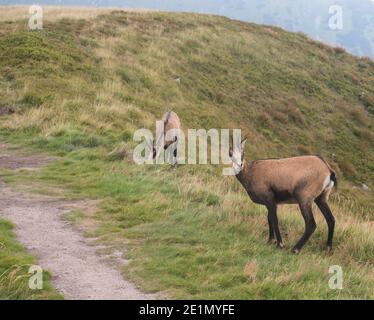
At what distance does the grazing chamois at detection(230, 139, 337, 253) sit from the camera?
352 inches

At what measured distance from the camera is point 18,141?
641 inches

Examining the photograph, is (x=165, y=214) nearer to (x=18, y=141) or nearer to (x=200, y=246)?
(x=200, y=246)

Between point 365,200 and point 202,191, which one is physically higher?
point 202,191

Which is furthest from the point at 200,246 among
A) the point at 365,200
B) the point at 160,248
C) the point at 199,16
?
the point at 199,16

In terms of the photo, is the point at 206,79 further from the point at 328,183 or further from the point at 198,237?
the point at 198,237

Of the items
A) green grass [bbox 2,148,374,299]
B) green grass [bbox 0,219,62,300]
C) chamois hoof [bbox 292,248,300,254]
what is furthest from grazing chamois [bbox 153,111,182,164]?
green grass [bbox 0,219,62,300]

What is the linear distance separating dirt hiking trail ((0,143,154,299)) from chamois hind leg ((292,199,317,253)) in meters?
3.23

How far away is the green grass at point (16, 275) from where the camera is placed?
6.56 metres

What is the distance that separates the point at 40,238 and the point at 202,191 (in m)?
4.05

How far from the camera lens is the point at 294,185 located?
29.7 feet

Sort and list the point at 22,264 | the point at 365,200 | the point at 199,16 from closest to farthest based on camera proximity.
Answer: the point at 22,264 < the point at 365,200 < the point at 199,16

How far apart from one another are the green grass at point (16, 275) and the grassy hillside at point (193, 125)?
4.33 ft

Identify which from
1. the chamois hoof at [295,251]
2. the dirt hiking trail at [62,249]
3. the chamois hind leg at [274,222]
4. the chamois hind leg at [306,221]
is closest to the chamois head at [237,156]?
the chamois hind leg at [274,222]

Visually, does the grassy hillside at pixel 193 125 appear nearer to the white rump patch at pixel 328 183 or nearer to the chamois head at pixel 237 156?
the chamois head at pixel 237 156
